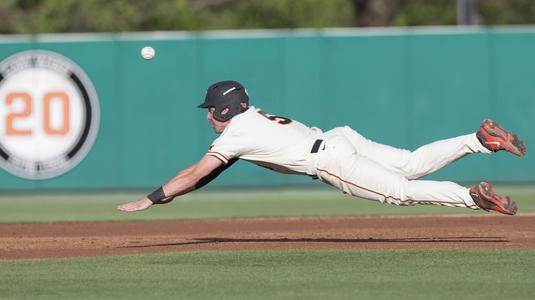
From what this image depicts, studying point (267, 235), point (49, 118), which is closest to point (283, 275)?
point (267, 235)

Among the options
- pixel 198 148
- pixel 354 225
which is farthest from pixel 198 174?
pixel 198 148

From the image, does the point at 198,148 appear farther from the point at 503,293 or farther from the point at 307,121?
the point at 503,293

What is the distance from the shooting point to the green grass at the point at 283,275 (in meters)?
6.76

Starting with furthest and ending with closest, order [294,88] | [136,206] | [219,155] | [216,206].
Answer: [294,88], [216,206], [219,155], [136,206]

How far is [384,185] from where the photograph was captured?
8.52 meters

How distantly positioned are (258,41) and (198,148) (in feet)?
6.11

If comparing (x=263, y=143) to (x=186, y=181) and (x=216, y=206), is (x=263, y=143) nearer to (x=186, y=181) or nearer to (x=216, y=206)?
(x=186, y=181)

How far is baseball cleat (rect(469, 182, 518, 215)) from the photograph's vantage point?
8.23 metres

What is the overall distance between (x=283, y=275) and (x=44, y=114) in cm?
1027

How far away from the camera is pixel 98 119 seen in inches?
680

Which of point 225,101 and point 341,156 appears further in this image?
point 225,101

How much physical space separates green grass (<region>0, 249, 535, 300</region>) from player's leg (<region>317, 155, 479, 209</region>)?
40 cm

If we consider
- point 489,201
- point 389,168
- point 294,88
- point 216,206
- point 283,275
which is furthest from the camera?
point 294,88

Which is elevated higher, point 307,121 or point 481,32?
point 481,32
